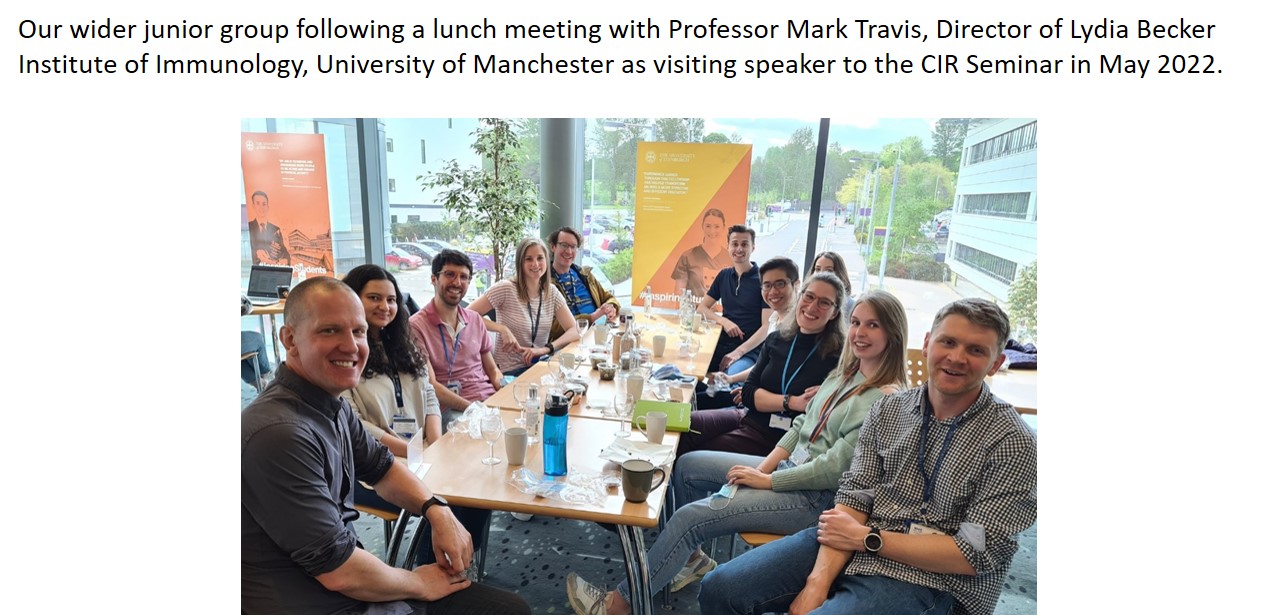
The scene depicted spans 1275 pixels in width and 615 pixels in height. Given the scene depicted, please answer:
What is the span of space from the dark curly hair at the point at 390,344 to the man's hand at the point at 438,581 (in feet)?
3.21

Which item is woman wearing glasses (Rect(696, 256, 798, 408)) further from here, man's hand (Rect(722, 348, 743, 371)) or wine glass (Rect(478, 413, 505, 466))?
wine glass (Rect(478, 413, 505, 466))

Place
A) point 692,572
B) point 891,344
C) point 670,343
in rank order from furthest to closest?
point 670,343
point 692,572
point 891,344

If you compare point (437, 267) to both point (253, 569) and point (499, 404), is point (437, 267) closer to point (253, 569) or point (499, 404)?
point (499, 404)

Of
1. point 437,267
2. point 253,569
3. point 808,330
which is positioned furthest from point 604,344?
point 253,569

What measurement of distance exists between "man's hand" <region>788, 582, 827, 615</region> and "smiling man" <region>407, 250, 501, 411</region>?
71.2 inches

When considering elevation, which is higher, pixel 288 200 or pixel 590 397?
pixel 288 200

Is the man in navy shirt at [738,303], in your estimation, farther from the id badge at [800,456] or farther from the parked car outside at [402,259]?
the parked car outside at [402,259]

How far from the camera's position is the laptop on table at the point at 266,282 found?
5.38 metres

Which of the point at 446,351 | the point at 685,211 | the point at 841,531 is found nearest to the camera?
the point at 841,531

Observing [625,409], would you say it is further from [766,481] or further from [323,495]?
[323,495]

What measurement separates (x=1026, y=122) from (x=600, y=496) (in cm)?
426

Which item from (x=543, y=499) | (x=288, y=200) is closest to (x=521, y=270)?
(x=543, y=499)

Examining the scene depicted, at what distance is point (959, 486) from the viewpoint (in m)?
1.72

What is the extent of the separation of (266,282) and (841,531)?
17.4ft
